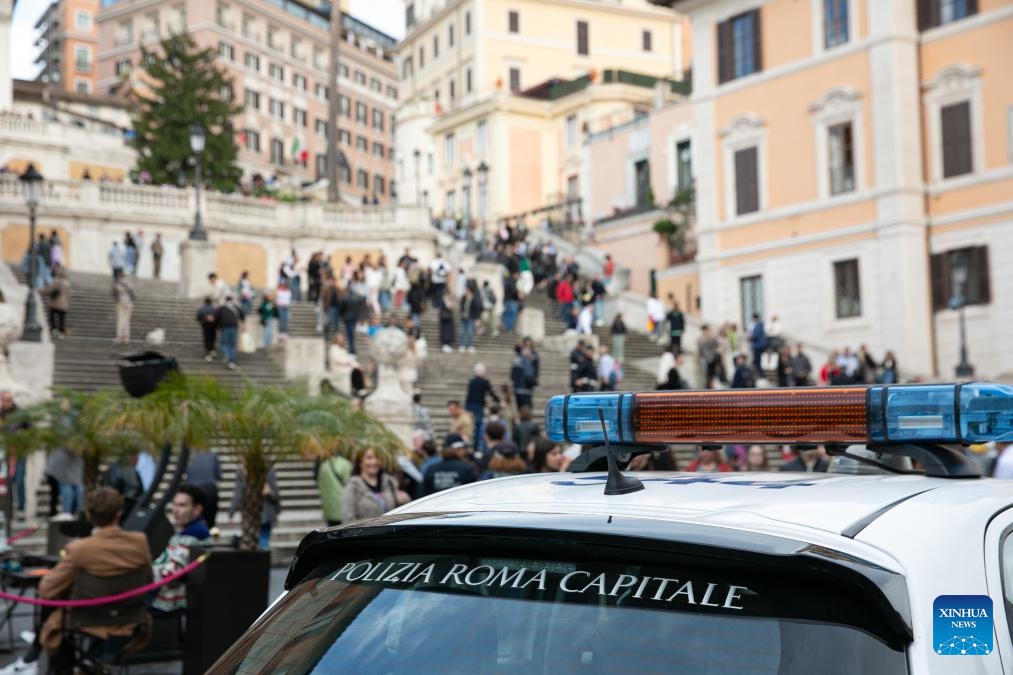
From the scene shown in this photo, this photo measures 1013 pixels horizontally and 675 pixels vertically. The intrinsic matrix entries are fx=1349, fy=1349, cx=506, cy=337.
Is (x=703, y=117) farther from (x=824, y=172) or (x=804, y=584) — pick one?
(x=804, y=584)

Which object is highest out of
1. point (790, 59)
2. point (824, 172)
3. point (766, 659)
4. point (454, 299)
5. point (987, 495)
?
point (790, 59)

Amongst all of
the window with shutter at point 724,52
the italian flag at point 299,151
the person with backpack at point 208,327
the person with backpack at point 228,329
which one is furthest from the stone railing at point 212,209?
the italian flag at point 299,151

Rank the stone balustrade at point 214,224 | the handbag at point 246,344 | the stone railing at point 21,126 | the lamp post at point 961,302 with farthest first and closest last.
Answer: the stone railing at point 21,126
the stone balustrade at point 214,224
the lamp post at point 961,302
the handbag at point 246,344

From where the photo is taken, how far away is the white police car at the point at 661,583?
7.18ft

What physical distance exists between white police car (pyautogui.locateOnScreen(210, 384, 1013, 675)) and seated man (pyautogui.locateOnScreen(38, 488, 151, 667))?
5.09 meters

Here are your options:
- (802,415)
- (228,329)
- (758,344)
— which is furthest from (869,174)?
(802,415)

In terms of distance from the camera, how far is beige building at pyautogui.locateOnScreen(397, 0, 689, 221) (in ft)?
229

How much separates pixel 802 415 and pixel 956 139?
108ft

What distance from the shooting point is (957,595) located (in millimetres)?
2279

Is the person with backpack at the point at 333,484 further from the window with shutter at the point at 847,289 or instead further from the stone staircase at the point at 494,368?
the window with shutter at the point at 847,289

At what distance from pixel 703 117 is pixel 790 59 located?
3.60 m

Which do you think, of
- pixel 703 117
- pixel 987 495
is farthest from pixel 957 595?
pixel 703 117

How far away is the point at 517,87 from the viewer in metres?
78.7

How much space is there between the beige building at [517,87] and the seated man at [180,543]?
56537mm
